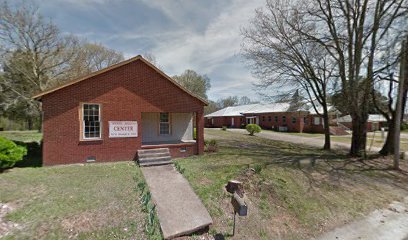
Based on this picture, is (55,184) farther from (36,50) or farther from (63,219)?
(36,50)

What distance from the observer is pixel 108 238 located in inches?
186

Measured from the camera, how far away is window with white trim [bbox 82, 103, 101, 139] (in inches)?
398

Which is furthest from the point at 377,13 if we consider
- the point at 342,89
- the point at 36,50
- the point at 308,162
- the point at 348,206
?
the point at 36,50

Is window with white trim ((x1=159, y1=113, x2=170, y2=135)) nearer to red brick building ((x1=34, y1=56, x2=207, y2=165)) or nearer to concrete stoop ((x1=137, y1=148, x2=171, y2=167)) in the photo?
red brick building ((x1=34, y1=56, x2=207, y2=165))

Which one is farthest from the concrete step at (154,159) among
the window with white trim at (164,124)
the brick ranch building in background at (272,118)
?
the brick ranch building in background at (272,118)

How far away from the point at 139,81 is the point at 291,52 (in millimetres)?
11774

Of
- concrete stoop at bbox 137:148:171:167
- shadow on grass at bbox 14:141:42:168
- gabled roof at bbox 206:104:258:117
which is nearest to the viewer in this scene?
shadow on grass at bbox 14:141:42:168

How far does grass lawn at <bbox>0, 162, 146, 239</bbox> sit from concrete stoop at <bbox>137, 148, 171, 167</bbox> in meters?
1.52

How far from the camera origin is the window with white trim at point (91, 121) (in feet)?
33.2

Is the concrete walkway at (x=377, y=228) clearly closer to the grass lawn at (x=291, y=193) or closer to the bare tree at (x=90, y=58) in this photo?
the grass lawn at (x=291, y=193)

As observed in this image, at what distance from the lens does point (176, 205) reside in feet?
20.3

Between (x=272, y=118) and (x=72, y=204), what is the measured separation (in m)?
36.2

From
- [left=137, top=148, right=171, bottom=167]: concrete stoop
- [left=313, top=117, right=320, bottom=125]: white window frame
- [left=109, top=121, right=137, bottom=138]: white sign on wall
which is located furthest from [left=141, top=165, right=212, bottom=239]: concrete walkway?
[left=313, top=117, right=320, bottom=125]: white window frame

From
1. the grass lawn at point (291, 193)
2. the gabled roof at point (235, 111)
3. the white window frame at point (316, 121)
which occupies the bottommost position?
the grass lawn at point (291, 193)
